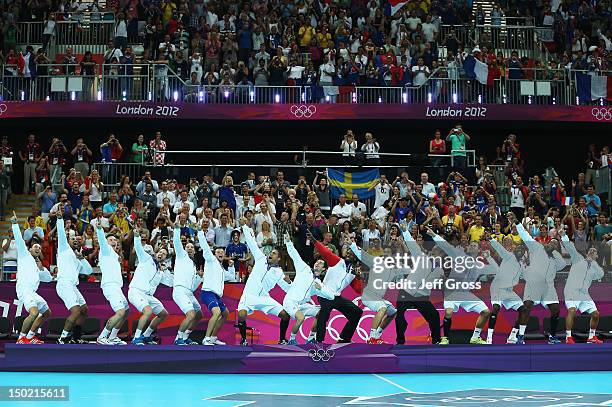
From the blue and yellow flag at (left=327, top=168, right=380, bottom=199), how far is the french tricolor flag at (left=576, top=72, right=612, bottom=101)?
7.19m

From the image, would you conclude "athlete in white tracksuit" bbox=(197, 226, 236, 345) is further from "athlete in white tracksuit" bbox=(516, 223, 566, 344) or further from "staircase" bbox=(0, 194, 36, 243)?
"staircase" bbox=(0, 194, 36, 243)

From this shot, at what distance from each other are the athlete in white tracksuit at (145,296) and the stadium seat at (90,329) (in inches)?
37.2

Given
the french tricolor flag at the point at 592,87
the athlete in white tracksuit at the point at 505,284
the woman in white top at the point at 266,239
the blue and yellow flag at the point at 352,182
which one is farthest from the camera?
the french tricolor flag at the point at 592,87

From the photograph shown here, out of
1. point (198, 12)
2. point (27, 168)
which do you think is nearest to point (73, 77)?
point (27, 168)

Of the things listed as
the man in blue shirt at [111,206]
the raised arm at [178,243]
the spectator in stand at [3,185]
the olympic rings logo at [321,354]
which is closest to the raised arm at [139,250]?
the raised arm at [178,243]

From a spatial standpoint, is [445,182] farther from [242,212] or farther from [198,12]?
[198,12]

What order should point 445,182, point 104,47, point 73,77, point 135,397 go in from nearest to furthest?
1. point 135,397
2. point 445,182
3. point 73,77
4. point 104,47

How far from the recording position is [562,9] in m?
32.8

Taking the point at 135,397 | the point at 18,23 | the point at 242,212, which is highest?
the point at 18,23

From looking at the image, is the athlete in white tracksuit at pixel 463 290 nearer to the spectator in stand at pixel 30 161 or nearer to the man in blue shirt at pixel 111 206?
the man in blue shirt at pixel 111 206

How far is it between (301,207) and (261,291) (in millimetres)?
5410

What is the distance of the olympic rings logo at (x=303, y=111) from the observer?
94.7 feet

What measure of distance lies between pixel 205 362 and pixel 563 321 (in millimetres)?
7109

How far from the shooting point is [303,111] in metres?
28.9
